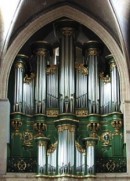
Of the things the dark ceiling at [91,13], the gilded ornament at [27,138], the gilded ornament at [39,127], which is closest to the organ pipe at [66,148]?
the gilded ornament at [39,127]

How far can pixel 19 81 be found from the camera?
83.3 feet

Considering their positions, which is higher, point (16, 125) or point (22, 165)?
point (16, 125)

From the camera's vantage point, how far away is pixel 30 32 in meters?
26.0

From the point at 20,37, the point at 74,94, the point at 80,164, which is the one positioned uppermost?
the point at 20,37

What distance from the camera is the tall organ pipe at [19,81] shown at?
25.0 meters

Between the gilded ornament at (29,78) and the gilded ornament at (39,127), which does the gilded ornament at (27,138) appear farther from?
the gilded ornament at (29,78)

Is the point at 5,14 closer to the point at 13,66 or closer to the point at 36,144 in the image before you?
the point at 13,66

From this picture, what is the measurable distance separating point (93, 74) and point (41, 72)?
198 centimetres

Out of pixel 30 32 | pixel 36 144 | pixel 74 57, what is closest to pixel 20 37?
pixel 30 32

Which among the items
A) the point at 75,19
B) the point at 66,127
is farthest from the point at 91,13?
the point at 66,127

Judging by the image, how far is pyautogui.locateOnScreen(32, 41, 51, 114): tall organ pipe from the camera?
2516 centimetres

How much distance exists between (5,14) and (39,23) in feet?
6.93

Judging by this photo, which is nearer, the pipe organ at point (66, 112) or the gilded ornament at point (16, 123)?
the pipe organ at point (66, 112)

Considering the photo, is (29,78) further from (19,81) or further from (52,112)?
(52,112)
